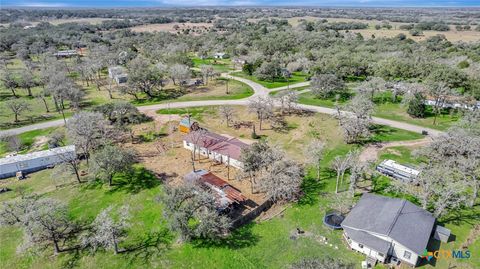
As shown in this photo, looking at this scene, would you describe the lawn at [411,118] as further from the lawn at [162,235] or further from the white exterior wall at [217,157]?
the white exterior wall at [217,157]

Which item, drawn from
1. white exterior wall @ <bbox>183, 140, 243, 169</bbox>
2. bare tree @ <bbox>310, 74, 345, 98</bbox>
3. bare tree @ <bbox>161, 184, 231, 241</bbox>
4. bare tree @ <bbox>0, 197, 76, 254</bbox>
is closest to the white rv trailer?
white exterior wall @ <bbox>183, 140, 243, 169</bbox>

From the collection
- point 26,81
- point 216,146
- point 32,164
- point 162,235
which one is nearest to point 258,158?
point 216,146

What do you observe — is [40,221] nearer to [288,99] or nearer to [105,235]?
[105,235]

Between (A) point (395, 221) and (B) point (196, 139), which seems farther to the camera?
(B) point (196, 139)

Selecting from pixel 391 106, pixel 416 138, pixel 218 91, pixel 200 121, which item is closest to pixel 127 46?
pixel 218 91

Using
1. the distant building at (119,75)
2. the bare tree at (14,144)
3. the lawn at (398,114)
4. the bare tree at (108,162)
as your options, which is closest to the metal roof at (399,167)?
Result: the lawn at (398,114)

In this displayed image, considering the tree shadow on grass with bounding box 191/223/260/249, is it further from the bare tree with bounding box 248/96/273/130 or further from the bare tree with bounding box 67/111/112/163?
the bare tree with bounding box 248/96/273/130
